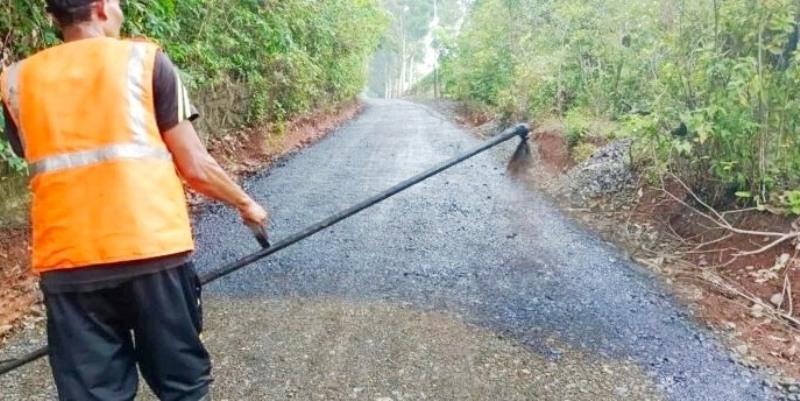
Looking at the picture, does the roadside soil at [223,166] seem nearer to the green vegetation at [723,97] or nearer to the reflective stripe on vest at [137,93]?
the reflective stripe on vest at [137,93]

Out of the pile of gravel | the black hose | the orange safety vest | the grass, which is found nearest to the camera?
the orange safety vest

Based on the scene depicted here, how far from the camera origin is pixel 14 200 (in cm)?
400

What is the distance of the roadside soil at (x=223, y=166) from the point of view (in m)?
3.28

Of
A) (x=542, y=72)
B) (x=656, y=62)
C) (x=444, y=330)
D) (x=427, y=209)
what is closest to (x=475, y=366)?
(x=444, y=330)

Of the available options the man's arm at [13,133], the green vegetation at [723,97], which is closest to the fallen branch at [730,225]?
the green vegetation at [723,97]

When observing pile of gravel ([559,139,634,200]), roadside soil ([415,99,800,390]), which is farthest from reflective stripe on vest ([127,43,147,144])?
pile of gravel ([559,139,634,200])

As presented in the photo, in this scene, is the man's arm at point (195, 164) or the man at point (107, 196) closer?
the man at point (107, 196)

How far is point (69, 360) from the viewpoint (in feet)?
5.18

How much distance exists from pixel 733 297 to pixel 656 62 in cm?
291

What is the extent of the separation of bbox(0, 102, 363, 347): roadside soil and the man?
75.4 inches

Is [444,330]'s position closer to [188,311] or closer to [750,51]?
[188,311]

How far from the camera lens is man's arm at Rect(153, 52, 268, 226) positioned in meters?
1.54

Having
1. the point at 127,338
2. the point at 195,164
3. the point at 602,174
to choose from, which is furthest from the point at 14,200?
the point at 602,174

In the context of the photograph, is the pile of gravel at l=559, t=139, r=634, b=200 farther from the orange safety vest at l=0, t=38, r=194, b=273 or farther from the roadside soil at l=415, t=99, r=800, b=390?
the orange safety vest at l=0, t=38, r=194, b=273
